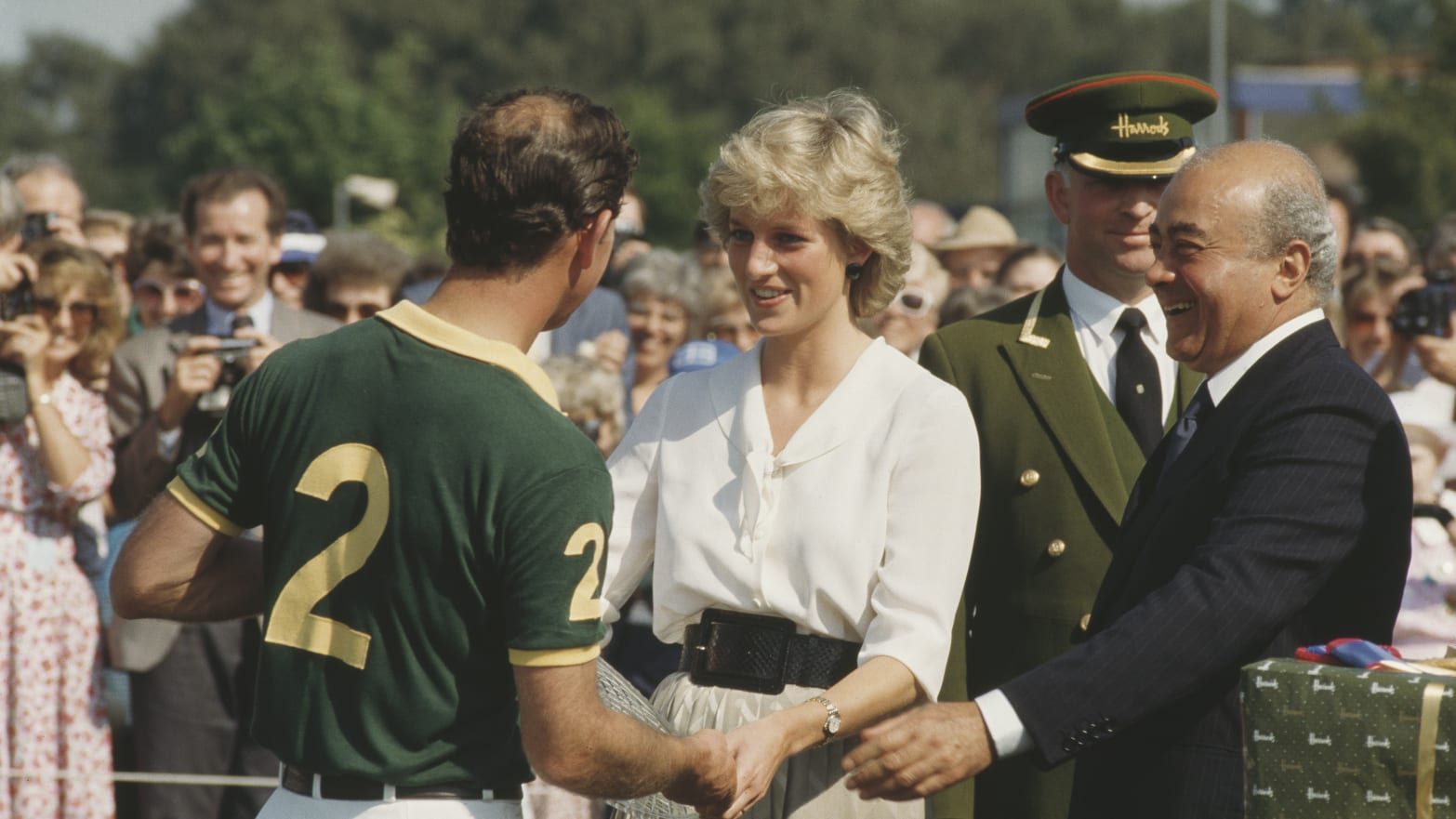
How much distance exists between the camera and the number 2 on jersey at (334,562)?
2988 millimetres

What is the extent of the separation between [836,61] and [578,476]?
3913 inches

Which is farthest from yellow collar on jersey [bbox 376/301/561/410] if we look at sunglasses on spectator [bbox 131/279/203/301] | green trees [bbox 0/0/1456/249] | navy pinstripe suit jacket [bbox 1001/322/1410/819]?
green trees [bbox 0/0/1456/249]

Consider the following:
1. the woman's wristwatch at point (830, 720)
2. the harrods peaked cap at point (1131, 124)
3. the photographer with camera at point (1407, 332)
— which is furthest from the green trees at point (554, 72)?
the woman's wristwatch at point (830, 720)

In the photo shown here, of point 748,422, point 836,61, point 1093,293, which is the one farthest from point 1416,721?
point 836,61

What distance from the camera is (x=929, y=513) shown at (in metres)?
3.76

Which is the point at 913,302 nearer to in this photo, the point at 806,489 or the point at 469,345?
the point at 806,489

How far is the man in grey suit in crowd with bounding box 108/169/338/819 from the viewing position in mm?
6316

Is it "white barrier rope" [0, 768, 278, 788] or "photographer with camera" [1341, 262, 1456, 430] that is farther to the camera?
"photographer with camera" [1341, 262, 1456, 430]

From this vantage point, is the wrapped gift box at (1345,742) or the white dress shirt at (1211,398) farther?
the white dress shirt at (1211,398)

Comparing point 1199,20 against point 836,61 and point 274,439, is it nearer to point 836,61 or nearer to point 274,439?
point 836,61

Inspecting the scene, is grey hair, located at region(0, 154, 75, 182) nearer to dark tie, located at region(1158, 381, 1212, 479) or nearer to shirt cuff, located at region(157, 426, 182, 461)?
shirt cuff, located at region(157, 426, 182, 461)

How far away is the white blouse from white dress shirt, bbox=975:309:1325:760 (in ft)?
0.84

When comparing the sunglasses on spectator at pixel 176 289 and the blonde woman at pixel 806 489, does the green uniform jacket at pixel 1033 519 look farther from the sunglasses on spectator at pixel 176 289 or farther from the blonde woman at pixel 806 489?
the sunglasses on spectator at pixel 176 289

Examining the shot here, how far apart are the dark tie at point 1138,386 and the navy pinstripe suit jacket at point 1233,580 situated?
3.12 ft
